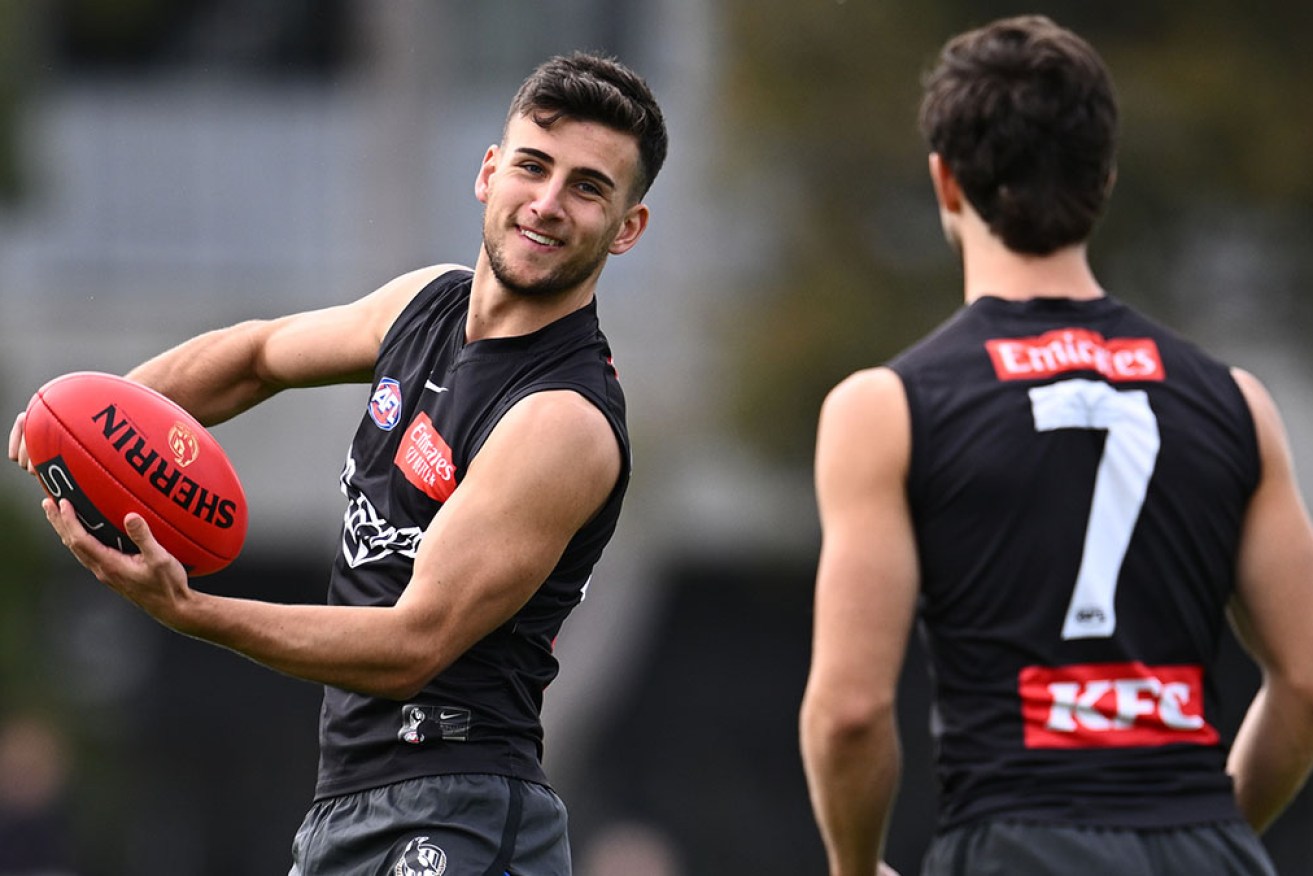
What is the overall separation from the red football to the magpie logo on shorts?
78cm

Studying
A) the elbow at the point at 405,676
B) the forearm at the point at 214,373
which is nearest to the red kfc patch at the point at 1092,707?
the elbow at the point at 405,676

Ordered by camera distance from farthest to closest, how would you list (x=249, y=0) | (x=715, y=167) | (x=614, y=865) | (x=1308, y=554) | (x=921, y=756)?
(x=249, y=0), (x=921, y=756), (x=715, y=167), (x=614, y=865), (x=1308, y=554)

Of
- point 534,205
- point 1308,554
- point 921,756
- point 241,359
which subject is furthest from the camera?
point 921,756

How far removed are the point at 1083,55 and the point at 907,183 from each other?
36.2ft

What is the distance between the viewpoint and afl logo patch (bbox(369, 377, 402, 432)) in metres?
4.84

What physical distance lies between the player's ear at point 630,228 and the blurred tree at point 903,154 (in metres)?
9.90

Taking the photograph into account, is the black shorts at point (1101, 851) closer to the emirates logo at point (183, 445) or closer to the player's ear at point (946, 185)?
the player's ear at point (946, 185)

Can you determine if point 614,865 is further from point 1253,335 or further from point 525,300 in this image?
point 525,300

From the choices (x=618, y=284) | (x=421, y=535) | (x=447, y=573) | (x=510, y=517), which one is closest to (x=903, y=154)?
→ (x=618, y=284)

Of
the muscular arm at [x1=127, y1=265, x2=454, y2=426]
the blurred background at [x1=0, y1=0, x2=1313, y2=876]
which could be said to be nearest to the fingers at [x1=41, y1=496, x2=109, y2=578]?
the muscular arm at [x1=127, y1=265, x2=454, y2=426]

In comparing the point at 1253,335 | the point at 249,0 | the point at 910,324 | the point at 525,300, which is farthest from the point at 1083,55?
the point at 249,0

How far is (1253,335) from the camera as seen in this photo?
1630 cm

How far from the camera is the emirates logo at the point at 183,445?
4695 mm

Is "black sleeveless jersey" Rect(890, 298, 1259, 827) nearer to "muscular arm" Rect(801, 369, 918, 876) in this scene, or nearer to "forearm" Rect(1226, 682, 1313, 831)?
"muscular arm" Rect(801, 369, 918, 876)
